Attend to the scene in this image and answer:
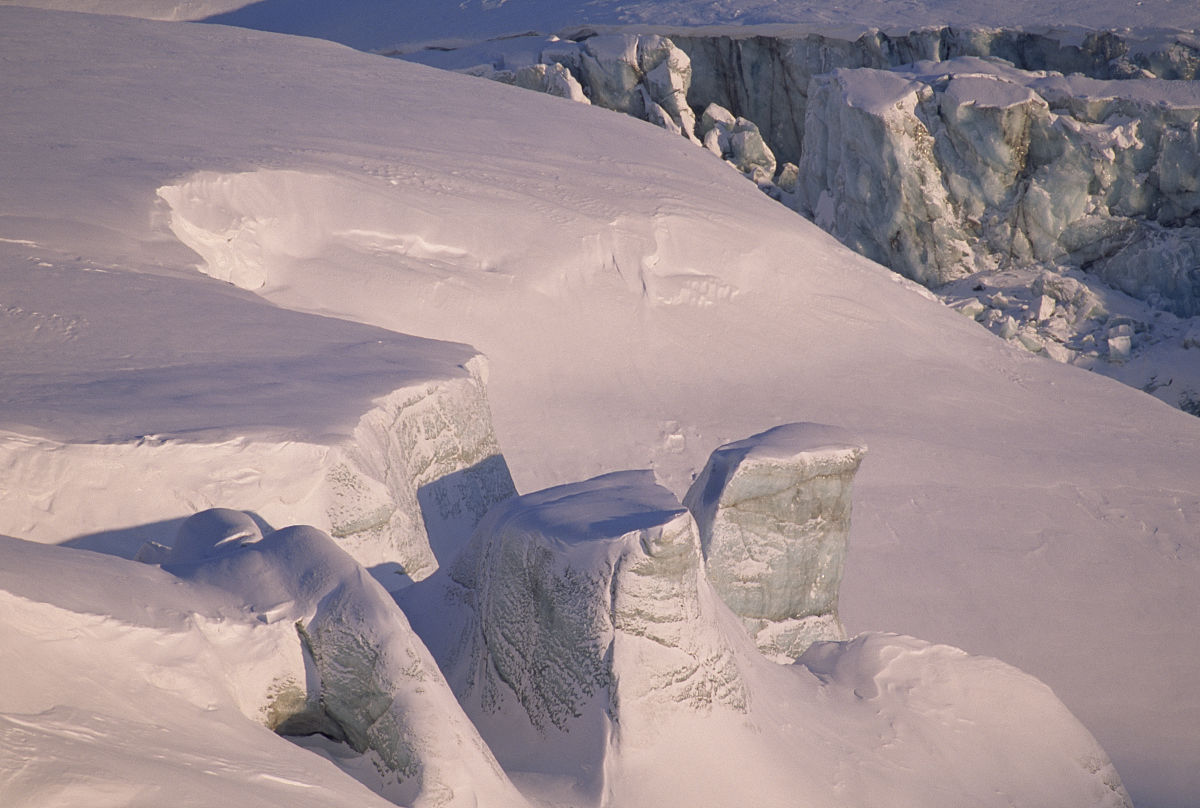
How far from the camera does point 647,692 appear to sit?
11.1 feet

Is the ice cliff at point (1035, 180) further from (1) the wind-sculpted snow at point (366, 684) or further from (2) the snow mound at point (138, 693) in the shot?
(2) the snow mound at point (138, 693)

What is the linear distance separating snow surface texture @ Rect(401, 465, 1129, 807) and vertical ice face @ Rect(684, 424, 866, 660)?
1002 millimetres

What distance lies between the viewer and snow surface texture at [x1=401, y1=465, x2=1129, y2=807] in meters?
3.36

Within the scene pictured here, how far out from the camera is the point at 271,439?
415 cm

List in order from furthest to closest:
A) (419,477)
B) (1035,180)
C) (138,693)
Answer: (1035,180)
(419,477)
(138,693)

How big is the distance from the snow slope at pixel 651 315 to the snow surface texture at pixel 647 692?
2.01 metres

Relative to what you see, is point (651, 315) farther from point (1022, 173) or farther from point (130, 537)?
point (1022, 173)

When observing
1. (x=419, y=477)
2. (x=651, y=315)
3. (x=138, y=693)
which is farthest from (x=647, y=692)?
(x=651, y=315)

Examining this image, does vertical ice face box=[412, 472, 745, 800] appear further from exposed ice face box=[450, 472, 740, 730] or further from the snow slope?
the snow slope

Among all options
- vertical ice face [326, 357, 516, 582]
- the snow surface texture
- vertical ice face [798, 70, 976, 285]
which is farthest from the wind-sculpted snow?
vertical ice face [798, 70, 976, 285]

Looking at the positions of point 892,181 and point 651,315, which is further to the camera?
point 892,181

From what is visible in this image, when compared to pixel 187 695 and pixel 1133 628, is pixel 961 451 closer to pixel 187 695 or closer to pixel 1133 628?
pixel 1133 628

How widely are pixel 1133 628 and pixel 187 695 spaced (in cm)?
586

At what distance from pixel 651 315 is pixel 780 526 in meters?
3.40
